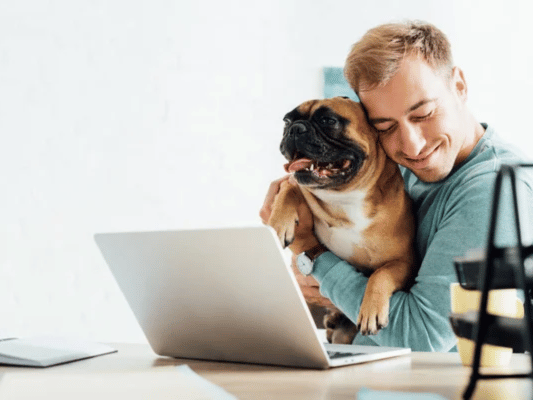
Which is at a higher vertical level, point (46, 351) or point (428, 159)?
point (428, 159)

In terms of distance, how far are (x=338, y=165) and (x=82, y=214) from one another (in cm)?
142

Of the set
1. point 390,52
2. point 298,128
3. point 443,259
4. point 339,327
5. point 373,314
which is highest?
point 390,52

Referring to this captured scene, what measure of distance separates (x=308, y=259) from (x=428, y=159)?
35cm

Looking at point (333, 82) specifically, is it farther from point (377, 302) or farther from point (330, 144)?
point (377, 302)

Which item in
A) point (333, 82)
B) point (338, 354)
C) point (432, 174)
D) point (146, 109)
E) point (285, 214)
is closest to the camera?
point (338, 354)

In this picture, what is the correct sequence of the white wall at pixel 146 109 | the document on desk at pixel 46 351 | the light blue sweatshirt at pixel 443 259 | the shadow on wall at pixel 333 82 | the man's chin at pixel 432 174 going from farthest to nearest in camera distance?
the shadow on wall at pixel 333 82
the white wall at pixel 146 109
the man's chin at pixel 432 174
the light blue sweatshirt at pixel 443 259
the document on desk at pixel 46 351

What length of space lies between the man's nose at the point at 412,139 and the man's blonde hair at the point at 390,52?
0.34ft

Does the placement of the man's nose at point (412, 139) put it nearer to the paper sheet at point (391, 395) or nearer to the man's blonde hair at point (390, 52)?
the man's blonde hair at point (390, 52)

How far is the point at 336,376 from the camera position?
719 mm

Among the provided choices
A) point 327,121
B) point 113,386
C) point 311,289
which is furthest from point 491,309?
point 311,289

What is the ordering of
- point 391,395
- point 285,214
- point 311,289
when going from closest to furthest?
point 391,395 → point 285,214 → point 311,289

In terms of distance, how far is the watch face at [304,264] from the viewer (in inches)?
57.9

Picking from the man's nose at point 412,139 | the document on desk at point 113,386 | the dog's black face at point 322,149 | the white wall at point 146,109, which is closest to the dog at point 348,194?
the dog's black face at point 322,149

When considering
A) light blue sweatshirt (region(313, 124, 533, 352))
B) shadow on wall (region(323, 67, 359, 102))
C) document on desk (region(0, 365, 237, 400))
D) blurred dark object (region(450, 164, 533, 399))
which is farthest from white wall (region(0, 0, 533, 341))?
blurred dark object (region(450, 164, 533, 399))
